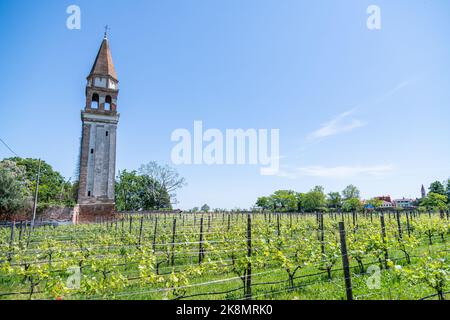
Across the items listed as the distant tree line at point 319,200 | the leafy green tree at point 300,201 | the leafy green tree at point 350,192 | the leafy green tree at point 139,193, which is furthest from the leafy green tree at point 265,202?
the leafy green tree at point 139,193

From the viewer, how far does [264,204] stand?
9256 cm

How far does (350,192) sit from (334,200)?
223 inches

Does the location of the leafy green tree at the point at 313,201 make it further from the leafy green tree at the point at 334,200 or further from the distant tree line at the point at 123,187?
the distant tree line at the point at 123,187

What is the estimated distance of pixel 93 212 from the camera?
23.2 m

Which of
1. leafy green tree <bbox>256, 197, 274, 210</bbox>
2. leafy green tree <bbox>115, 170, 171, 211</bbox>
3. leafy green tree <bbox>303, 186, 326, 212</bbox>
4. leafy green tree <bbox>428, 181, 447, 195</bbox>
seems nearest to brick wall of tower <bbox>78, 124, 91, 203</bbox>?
leafy green tree <bbox>115, 170, 171, 211</bbox>

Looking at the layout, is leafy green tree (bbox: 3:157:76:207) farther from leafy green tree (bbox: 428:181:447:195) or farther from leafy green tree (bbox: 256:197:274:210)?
leafy green tree (bbox: 428:181:447:195)

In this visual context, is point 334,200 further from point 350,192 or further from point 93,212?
point 93,212

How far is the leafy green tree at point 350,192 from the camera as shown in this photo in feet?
283

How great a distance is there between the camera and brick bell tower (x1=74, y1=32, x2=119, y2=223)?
2347 centimetres

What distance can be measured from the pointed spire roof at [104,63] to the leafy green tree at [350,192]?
267 ft
